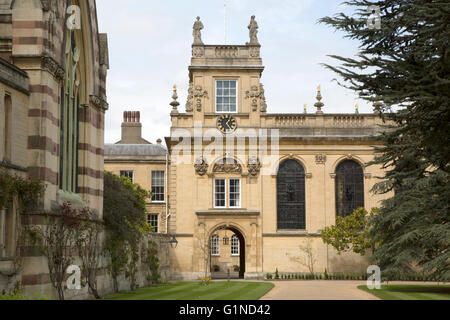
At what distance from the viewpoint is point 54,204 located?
61.1ft

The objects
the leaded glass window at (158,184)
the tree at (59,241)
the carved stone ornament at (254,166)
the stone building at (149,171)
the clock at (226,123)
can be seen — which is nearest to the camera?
the tree at (59,241)

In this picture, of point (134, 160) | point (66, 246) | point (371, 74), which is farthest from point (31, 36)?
point (134, 160)

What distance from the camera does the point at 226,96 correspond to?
148 feet

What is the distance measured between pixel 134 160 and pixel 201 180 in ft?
34.2

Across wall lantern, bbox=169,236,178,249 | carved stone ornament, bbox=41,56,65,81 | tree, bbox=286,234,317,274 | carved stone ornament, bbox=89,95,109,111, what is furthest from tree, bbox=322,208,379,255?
carved stone ornament, bbox=41,56,65,81

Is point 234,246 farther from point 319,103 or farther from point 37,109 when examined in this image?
point 37,109

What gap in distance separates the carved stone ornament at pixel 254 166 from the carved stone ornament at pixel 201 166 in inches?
115

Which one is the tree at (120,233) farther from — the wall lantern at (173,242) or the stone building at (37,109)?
the wall lantern at (173,242)

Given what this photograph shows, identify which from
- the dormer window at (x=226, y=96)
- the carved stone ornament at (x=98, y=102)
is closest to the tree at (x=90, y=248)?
the carved stone ornament at (x=98, y=102)

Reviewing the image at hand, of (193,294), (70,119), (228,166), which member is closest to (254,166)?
(228,166)

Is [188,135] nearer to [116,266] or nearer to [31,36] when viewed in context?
[116,266]

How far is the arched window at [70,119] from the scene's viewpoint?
68.0ft

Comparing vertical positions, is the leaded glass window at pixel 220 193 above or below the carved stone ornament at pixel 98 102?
below

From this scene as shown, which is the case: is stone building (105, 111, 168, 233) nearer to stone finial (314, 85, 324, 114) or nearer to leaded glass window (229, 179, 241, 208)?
leaded glass window (229, 179, 241, 208)
